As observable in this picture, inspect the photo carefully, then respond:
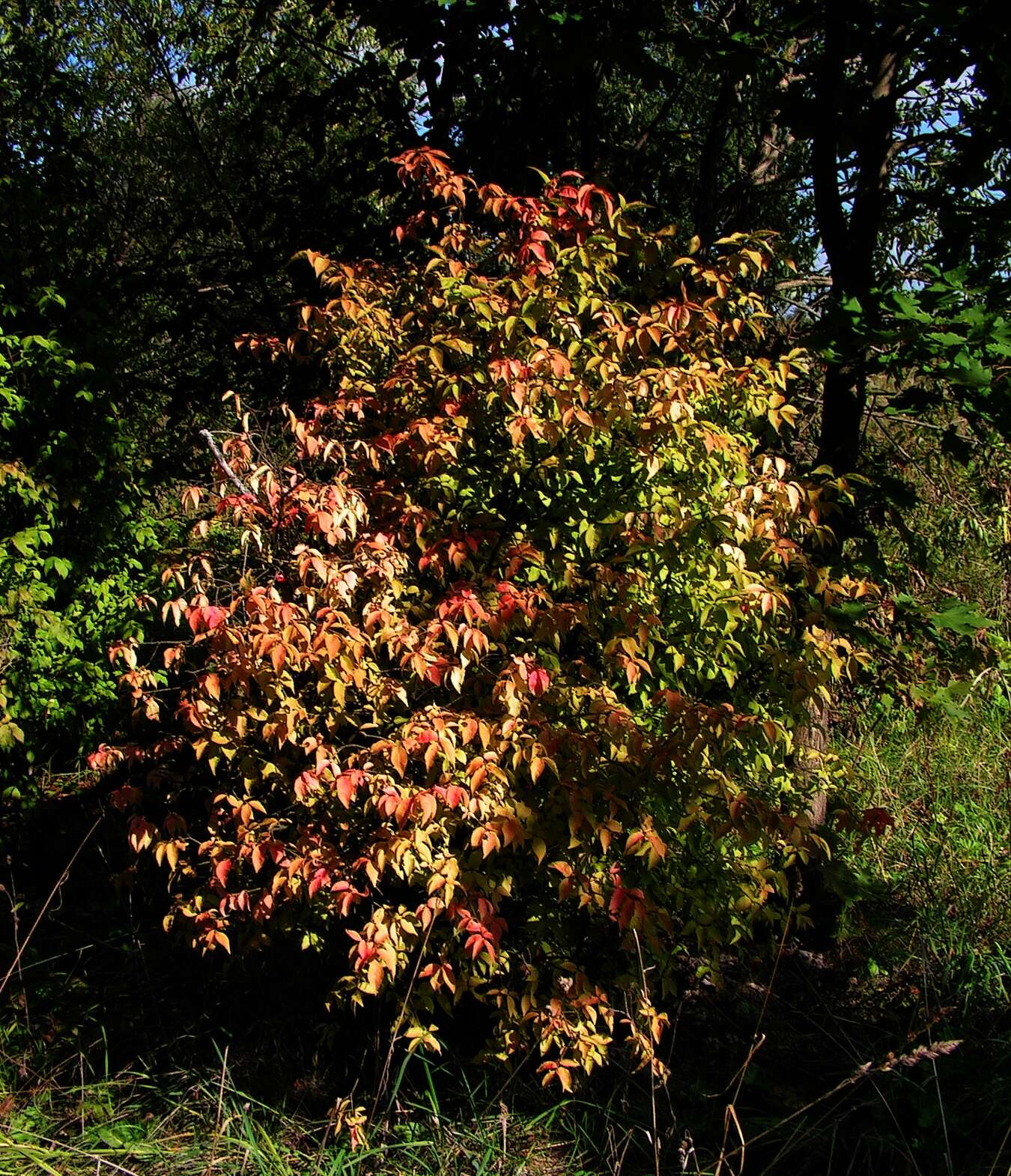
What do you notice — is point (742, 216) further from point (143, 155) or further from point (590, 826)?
point (143, 155)

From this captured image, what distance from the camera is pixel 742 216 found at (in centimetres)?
496

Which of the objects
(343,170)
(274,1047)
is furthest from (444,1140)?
(343,170)

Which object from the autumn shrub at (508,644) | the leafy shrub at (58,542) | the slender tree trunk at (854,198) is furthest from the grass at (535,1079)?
the slender tree trunk at (854,198)

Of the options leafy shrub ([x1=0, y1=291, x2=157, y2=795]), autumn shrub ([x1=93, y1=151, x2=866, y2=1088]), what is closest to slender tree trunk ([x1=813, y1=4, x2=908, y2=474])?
autumn shrub ([x1=93, y1=151, x2=866, y2=1088])

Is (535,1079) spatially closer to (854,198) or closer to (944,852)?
(944,852)

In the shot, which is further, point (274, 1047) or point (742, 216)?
point (742, 216)

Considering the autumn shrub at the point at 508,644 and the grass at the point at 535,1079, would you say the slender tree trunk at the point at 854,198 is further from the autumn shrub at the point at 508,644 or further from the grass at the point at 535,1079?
the grass at the point at 535,1079

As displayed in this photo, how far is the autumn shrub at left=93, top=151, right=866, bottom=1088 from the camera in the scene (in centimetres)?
253

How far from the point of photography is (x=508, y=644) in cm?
302

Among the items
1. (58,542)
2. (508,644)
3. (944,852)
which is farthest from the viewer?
(58,542)

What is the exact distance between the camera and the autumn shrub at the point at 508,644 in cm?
253

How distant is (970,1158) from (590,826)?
4.53ft

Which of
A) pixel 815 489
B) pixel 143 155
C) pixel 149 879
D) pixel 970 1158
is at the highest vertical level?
pixel 143 155

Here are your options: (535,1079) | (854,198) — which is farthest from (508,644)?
(854,198)
